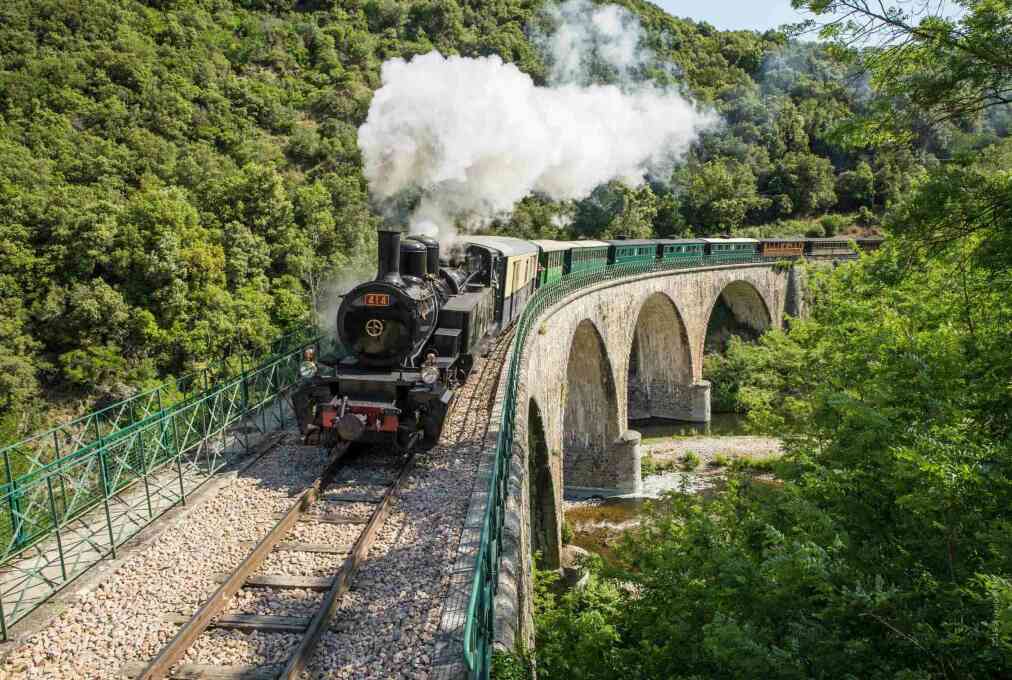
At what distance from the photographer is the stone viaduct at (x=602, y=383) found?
27.2 feet

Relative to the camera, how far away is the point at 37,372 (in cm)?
2314

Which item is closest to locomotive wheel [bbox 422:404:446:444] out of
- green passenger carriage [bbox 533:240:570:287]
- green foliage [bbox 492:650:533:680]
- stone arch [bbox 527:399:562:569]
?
stone arch [bbox 527:399:562:569]

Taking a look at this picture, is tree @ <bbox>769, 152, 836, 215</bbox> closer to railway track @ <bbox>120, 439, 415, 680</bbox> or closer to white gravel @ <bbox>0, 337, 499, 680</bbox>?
white gravel @ <bbox>0, 337, 499, 680</bbox>

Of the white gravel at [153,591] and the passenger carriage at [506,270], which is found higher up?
the passenger carriage at [506,270]

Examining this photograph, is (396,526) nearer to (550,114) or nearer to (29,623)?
(29,623)

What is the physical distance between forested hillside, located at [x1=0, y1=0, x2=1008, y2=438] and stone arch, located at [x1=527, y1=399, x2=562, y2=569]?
803 cm

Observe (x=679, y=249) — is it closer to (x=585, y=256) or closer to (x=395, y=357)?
(x=585, y=256)

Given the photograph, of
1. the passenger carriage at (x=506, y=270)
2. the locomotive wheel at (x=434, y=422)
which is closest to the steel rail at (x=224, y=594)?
the locomotive wheel at (x=434, y=422)

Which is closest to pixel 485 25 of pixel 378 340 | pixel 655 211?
pixel 655 211

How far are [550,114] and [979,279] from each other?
14925mm

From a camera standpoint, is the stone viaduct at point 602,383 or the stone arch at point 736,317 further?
the stone arch at point 736,317

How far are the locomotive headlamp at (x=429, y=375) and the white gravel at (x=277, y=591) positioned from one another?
1099mm

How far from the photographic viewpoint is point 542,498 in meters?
14.7

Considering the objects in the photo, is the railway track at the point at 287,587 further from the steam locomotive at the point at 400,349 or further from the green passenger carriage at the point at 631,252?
the green passenger carriage at the point at 631,252
